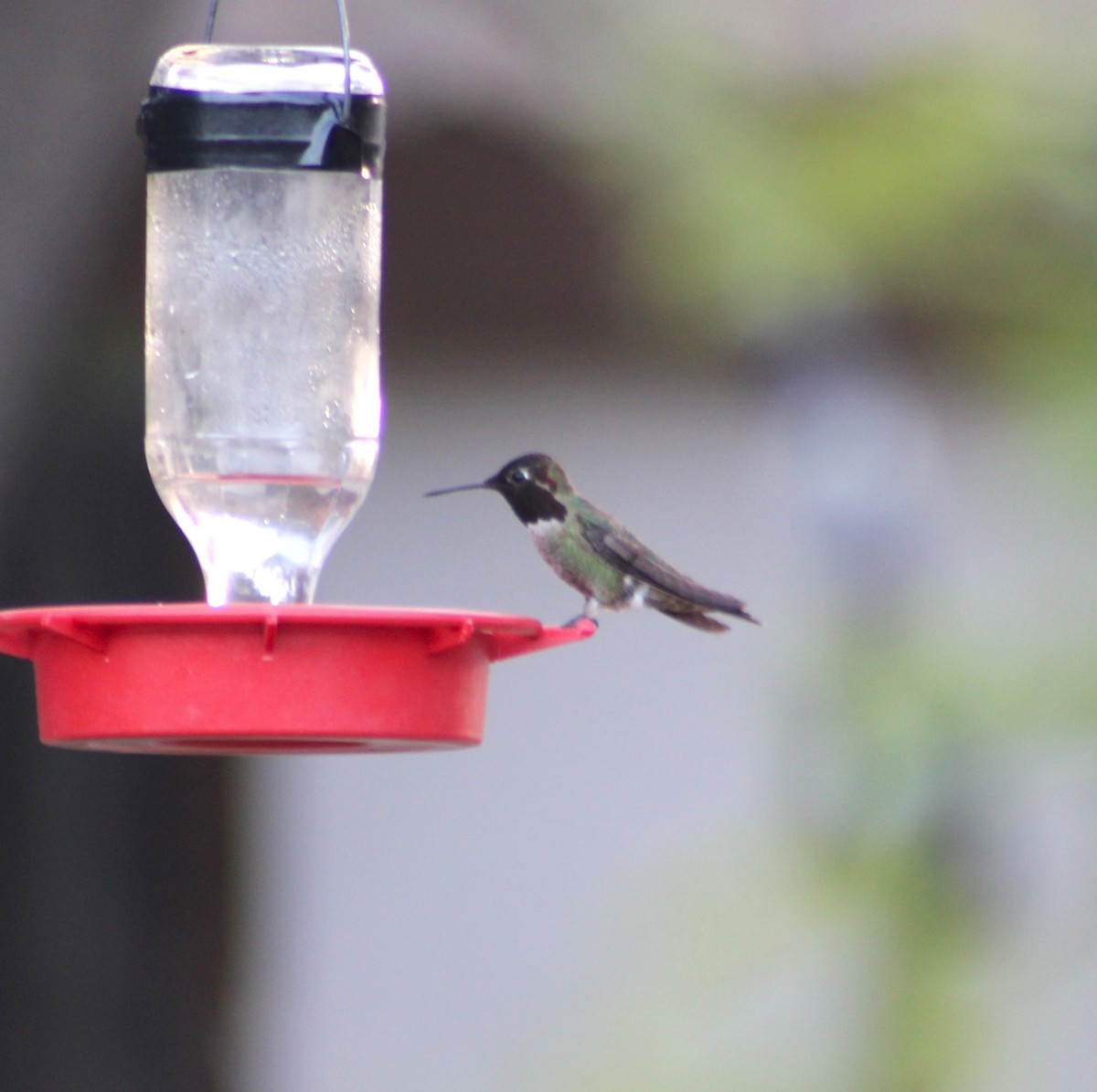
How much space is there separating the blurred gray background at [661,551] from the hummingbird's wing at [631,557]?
1.32 ft

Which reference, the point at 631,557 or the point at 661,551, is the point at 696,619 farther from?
the point at 661,551

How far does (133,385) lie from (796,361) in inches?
96.2

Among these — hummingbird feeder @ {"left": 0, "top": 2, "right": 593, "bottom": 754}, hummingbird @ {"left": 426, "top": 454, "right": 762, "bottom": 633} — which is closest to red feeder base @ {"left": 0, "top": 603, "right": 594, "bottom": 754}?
hummingbird feeder @ {"left": 0, "top": 2, "right": 593, "bottom": 754}

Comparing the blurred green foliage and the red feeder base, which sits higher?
the blurred green foliage

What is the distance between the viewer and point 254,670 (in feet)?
8.46

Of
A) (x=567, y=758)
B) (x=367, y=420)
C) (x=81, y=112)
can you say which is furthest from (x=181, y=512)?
(x=567, y=758)

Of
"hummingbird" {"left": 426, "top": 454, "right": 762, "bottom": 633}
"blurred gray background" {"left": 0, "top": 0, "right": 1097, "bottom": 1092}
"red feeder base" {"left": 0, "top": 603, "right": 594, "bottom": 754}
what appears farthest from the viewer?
"hummingbird" {"left": 426, "top": 454, "right": 762, "bottom": 633}

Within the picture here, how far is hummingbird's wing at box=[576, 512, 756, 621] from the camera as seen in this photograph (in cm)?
362

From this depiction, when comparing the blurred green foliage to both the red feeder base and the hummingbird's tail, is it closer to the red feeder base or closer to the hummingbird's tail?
the hummingbird's tail

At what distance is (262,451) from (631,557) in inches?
29.1

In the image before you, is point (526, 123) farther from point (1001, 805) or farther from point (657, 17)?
point (1001, 805)

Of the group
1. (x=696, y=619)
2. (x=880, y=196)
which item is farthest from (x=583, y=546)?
(x=880, y=196)

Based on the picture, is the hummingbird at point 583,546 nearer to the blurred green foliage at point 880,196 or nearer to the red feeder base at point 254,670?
the blurred green foliage at point 880,196

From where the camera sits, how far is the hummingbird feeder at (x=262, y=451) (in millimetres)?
2588
